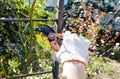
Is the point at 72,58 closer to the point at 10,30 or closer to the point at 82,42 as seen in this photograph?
the point at 82,42

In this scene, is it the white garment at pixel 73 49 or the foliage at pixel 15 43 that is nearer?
the white garment at pixel 73 49

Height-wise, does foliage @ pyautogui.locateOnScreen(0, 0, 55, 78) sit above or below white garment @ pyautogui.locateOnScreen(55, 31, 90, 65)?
below

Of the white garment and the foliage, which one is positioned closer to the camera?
the white garment

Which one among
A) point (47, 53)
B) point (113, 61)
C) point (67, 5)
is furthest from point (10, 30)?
point (67, 5)

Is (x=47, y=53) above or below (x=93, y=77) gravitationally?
above

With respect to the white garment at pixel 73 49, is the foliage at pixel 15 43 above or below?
below

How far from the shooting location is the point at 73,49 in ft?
2.85

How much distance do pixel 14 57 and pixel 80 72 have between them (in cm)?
262

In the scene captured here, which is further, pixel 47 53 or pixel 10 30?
pixel 47 53

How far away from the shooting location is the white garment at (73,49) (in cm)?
85

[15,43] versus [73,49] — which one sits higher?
[73,49]

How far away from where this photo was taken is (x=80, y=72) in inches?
32.5

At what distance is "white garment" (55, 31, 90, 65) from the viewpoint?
852mm

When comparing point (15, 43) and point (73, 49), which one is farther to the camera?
point (15, 43)
